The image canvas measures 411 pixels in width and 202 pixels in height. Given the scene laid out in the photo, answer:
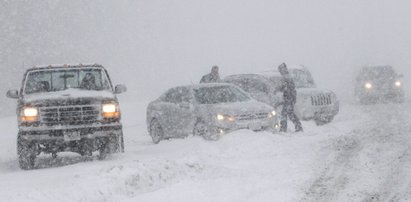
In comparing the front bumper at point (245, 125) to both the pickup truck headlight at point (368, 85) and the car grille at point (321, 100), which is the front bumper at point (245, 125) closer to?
the car grille at point (321, 100)

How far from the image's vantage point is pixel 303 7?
5551 inches

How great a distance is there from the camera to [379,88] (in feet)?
90.1

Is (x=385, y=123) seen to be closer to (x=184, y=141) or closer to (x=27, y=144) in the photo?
(x=184, y=141)

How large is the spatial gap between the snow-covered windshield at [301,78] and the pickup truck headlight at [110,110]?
9.45 m

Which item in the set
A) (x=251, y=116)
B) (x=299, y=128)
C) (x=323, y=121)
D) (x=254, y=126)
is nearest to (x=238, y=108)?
(x=251, y=116)

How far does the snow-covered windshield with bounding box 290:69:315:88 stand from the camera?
20522mm

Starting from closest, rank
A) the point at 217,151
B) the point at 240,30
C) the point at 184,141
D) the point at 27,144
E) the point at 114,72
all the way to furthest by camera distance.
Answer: the point at 27,144
the point at 217,151
the point at 184,141
the point at 114,72
the point at 240,30

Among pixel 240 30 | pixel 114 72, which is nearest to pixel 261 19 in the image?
pixel 240 30

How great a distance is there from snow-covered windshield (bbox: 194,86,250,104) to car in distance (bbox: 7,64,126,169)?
3.51m

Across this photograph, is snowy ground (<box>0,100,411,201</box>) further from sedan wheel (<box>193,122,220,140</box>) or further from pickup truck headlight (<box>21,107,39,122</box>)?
pickup truck headlight (<box>21,107,39,122</box>)

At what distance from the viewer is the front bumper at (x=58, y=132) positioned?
11.3 m

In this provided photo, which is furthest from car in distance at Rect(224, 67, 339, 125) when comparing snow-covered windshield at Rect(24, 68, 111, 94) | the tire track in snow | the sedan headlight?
snow-covered windshield at Rect(24, 68, 111, 94)

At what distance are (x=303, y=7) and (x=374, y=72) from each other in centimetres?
11527

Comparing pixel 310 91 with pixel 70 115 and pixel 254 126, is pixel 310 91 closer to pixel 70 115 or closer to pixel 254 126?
pixel 254 126
